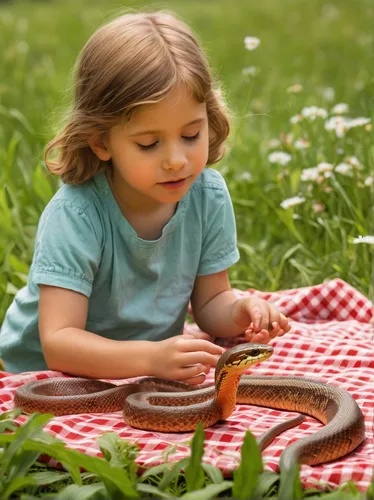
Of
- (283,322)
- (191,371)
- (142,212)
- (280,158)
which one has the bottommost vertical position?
(191,371)

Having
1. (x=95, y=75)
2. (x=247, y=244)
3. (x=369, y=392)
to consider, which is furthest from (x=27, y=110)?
(x=369, y=392)

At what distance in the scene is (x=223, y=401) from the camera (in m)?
2.80

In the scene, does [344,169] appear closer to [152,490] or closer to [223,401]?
[223,401]

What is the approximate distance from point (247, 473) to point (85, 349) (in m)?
0.95

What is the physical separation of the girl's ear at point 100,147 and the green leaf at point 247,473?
128cm

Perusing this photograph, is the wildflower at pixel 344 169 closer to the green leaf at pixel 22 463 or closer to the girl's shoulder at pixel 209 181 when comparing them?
the girl's shoulder at pixel 209 181

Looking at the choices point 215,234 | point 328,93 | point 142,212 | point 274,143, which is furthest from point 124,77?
point 328,93

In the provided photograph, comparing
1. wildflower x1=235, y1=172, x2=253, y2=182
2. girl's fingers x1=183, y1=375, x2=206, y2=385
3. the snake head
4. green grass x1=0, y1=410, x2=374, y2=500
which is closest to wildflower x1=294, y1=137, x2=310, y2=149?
wildflower x1=235, y1=172, x2=253, y2=182

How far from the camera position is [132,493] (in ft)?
7.50

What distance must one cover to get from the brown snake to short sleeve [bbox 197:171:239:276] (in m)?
0.51

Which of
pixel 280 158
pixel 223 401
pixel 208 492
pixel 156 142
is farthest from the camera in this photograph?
pixel 280 158

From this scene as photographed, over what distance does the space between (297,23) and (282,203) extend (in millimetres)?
5207

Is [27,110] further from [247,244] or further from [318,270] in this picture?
[318,270]

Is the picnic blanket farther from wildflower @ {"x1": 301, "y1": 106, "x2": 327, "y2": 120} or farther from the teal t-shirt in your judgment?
wildflower @ {"x1": 301, "y1": 106, "x2": 327, "y2": 120}
